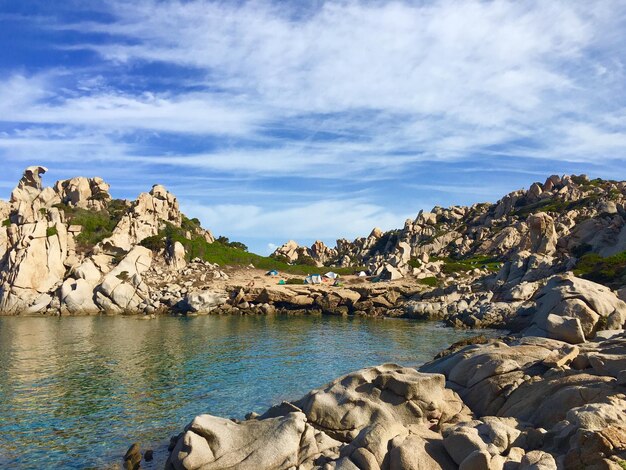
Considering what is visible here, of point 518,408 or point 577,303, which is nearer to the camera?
point 518,408

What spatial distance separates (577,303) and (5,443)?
1435 inches

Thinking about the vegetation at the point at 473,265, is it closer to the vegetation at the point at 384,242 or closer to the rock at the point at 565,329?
the vegetation at the point at 384,242

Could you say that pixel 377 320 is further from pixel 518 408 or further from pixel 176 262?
pixel 518 408

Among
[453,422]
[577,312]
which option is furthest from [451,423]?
[577,312]

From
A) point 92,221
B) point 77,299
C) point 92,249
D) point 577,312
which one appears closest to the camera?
point 577,312

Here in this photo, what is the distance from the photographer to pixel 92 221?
4508 inches

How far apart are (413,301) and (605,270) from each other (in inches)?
1364

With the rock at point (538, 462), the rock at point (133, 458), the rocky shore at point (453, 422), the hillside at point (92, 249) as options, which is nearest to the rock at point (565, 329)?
the rocky shore at point (453, 422)

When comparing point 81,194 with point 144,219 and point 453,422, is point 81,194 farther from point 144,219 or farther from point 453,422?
point 453,422

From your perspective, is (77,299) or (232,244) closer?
(77,299)

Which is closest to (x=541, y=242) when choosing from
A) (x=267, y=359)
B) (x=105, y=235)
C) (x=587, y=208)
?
(x=587, y=208)

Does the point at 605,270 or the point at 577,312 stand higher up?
the point at 605,270

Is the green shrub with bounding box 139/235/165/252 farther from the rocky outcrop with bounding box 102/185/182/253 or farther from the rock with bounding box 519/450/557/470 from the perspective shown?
the rock with bounding box 519/450/557/470

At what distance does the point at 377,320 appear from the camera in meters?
80.9
